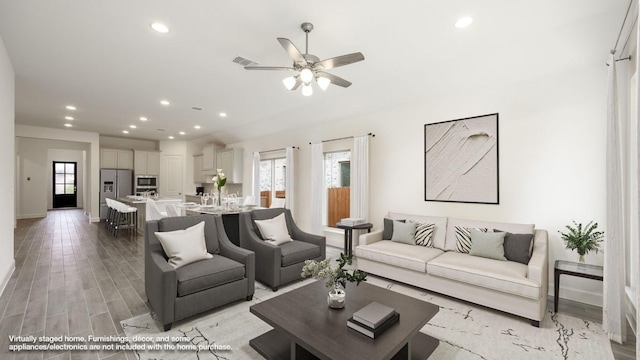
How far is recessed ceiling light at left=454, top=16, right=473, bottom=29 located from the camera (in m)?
2.54

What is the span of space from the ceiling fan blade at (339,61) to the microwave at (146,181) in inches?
371

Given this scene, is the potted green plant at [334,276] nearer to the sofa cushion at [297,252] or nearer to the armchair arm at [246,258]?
the armchair arm at [246,258]

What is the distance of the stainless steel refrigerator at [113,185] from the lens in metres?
8.91

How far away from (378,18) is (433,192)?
8.86 ft

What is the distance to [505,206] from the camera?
12.0ft

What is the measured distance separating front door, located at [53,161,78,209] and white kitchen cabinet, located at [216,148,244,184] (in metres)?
9.00

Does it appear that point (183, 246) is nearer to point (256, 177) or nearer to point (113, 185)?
point (256, 177)

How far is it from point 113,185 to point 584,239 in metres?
11.6

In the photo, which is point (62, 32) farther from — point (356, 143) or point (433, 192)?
point (433, 192)

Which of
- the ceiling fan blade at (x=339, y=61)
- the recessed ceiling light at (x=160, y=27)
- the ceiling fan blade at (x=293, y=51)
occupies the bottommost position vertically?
the ceiling fan blade at (x=339, y=61)

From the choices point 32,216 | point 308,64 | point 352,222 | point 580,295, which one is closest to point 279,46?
point 308,64

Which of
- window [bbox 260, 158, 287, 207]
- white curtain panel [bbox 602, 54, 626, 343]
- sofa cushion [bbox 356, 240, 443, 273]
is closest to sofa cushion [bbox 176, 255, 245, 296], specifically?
sofa cushion [bbox 356, 240, 443, 273]

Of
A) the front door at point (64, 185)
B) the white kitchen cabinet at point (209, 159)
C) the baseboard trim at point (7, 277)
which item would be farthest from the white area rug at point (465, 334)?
the front door at point (64, 185)

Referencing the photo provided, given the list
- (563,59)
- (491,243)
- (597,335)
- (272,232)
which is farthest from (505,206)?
(272,232)
